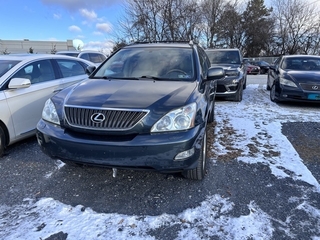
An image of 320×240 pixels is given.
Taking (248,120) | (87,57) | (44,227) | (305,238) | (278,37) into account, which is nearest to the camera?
(305,238)

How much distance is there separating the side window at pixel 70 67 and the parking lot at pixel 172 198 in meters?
1.68

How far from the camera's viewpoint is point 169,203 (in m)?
2.58

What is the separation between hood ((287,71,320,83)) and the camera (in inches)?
254

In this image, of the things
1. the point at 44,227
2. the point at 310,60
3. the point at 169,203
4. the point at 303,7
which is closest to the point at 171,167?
the point at 169,203

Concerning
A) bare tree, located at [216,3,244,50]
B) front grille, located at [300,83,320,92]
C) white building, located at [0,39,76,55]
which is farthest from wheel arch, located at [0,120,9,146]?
white building, located at [0,39,76,55]

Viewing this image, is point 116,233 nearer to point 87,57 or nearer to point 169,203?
point 169,203

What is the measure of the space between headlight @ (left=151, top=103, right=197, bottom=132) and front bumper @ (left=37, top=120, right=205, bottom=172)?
6 centimetres

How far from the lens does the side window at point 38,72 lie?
4090 millimetres

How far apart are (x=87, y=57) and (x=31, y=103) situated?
6.94m

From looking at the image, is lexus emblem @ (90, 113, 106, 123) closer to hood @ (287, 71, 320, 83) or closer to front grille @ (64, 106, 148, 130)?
front grille @ (64, 106, 148, 130)

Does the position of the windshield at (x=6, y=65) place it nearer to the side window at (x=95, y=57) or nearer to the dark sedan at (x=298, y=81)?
the dark sedan at (x=298, y=81)

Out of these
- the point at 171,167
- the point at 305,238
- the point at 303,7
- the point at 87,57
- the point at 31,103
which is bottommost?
the point at 305,238

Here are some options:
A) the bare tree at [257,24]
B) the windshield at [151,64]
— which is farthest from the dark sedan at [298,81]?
the bare tree at [257,24]

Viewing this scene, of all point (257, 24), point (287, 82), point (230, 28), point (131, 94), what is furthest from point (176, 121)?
point (257, 24)
